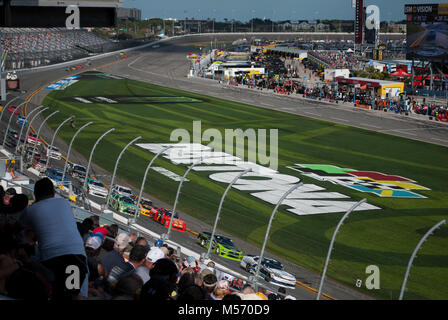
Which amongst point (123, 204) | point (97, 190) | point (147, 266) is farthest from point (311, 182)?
point (147, 266)

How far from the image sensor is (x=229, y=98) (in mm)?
77812

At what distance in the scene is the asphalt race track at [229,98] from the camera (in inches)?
946

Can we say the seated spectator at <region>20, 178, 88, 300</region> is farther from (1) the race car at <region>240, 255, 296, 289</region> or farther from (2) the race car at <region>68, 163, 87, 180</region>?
(2) the race car at <region>68, 163, 87, 180</region>

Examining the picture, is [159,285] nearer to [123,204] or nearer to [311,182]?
[123,204]

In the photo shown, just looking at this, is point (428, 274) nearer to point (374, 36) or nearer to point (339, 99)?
point (339, 99)

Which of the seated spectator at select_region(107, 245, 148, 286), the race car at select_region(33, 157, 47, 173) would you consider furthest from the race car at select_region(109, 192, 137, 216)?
the seated spectator at select_region(107, 245, 148, 286)

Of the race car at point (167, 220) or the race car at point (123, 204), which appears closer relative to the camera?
the race car at point (167, 220)

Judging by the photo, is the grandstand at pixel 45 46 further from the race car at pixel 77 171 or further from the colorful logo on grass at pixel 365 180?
the colorful logo on grass at pixel 365 180

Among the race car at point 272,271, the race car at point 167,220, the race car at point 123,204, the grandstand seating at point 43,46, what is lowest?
the race car at point 272,271

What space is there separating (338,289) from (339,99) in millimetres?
54465

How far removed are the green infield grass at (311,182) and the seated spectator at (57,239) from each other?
16162 millimetres

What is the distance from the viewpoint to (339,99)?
243 feet

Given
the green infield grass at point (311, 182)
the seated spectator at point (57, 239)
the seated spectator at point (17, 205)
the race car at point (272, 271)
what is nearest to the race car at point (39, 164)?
the green infield grass at point (311, 182)

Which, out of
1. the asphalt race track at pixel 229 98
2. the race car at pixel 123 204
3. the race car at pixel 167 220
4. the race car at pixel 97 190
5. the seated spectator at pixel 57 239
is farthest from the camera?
the race car at pixel 97 190
